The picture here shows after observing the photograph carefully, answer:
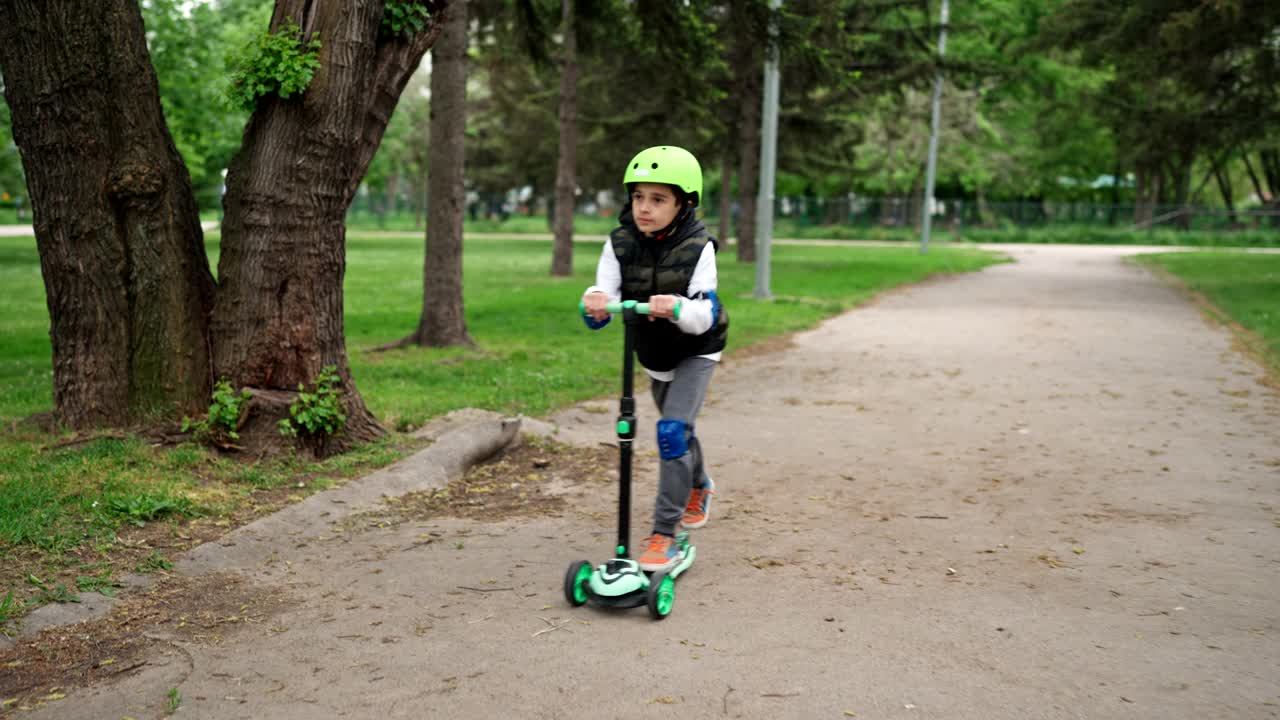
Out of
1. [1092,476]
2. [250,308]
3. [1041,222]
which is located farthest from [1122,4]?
[1041,222]

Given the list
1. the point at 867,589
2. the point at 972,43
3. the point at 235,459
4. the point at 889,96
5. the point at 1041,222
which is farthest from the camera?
the point at 1041,222

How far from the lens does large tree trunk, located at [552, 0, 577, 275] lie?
22.5 metres

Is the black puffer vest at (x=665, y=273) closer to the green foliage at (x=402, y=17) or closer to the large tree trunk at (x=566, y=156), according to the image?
the green foliage at (x=402, y=17)

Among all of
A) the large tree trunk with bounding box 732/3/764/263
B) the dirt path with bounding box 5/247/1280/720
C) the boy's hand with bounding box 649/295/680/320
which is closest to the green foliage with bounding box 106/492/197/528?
the dirt path with bounding box 5/247/1280/720

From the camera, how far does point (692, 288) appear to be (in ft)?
15.7

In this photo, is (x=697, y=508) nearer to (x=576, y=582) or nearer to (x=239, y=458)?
(x=576, y=582)

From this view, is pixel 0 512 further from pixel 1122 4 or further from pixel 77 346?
pixel 1122 4

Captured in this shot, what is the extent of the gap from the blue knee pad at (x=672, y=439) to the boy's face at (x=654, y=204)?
0.82 metres

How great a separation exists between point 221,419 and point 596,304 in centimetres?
294

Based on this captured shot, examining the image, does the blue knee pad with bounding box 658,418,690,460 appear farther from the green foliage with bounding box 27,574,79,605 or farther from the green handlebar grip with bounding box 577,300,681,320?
the green foliage with bounding box 27,574,79,605

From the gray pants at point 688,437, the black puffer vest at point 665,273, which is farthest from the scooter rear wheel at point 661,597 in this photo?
the black puffer vest at point 665,273

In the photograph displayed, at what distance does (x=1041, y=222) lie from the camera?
58.4 m

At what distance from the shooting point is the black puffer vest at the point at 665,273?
4.80 m

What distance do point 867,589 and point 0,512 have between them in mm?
3929
